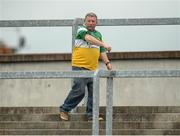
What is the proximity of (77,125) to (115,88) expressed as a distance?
2969mm

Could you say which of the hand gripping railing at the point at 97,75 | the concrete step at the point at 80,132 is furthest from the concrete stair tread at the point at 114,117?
the hand gripping railing at the point at 97,75

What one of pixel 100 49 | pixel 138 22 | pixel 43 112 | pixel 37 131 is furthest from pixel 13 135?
pixel 138 22

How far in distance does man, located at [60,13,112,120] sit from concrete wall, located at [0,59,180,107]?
2556 mm

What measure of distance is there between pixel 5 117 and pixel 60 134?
79 centimetres

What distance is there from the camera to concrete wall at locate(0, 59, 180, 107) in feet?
33.4

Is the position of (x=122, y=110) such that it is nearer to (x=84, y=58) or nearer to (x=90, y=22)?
(x=84, y=58)

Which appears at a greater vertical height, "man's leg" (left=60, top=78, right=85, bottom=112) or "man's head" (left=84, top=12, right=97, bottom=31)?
"man's head" (left=84, top=12, right=97, bottom=31)

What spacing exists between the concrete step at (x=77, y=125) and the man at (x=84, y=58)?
14cm

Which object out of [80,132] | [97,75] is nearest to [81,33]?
[80,132]

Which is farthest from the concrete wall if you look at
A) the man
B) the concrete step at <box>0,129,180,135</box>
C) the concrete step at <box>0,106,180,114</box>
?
the concrete step at <box>0,129,180,135</box>

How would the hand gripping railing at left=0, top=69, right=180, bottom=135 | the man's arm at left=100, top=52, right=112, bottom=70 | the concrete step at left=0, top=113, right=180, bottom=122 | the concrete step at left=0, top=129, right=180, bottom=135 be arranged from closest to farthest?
the hand gripping railing at left=0, top=69, right=180, bottom=135 < the concrete step at left=0, top=129, right=180, bottom=135 < the concrete step at left=0, top=113, right=180, bottom=122 < the man's arm at left=100, top=52, right=112, bottom=70

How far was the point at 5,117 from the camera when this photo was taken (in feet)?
25.2

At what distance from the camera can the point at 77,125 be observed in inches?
289

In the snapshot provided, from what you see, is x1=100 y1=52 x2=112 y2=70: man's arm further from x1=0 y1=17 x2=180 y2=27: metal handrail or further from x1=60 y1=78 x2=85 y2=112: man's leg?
x1=0 y1=17 x2=180 y2=27: metal handrail
